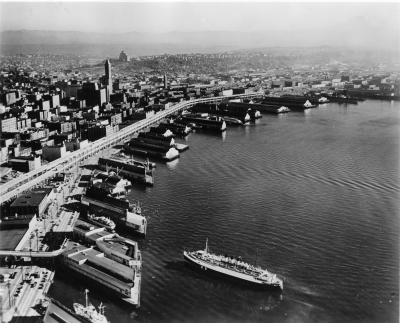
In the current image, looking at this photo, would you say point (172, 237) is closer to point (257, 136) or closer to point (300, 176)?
point (300, 176)

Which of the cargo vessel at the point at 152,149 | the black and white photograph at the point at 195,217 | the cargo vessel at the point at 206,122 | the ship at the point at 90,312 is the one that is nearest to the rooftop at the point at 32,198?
the black and white photograph at the point at 195,217

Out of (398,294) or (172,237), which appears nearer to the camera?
(398,294)

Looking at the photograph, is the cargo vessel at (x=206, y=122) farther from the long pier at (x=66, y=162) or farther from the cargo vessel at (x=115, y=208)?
the cargo vessel at (x=115, y=208)

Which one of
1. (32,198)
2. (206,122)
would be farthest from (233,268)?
(206,122)

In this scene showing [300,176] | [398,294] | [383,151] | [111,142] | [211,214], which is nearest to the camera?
[398,294]

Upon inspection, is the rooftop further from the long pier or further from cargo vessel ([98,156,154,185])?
cargo vessel ([98,156,154,185])

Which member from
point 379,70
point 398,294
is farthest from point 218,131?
point 379,70

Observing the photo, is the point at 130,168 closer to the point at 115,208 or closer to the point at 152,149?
the point at 152,149
